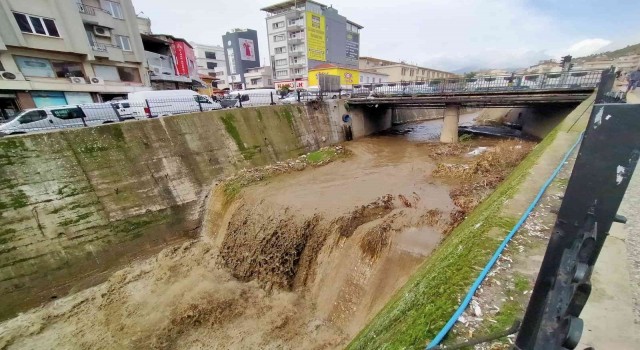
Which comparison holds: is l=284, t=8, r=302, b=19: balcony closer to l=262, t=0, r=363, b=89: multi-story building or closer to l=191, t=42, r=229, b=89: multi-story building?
l=262, t=0, r=363, b=89: multi-story building

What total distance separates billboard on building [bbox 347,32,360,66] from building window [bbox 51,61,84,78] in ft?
161

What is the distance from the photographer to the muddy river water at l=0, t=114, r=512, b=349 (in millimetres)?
7918

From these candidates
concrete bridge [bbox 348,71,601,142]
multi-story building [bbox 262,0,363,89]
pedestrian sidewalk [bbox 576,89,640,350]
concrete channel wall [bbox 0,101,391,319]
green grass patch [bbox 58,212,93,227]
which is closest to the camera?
pedestrian sidewalk [bbox 576,89,640,350]

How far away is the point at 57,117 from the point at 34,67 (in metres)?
11.5

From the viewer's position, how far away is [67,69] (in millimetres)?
22250

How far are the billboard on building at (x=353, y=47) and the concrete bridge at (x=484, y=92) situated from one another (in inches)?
1552

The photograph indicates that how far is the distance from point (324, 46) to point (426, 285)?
5735cm

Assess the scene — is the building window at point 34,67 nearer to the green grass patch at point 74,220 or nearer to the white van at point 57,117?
the white van at point 57,117

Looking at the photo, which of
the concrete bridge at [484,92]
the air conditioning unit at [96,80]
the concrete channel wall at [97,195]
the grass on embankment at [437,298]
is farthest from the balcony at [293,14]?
the grass on embankment at [437,298]

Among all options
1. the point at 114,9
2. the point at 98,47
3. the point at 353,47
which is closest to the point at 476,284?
the point at 98,47

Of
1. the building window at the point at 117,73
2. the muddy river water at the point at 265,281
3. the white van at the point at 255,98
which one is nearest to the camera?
the muddy river water at the point at 265,281

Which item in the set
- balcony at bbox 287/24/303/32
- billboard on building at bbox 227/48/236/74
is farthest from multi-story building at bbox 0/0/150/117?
billboard on building at bbox 227/48/236/74

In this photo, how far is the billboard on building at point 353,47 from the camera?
60.0m

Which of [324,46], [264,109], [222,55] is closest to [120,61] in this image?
[264,109]
